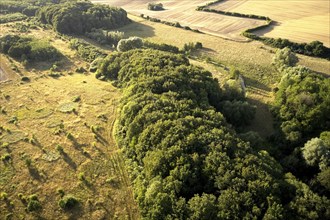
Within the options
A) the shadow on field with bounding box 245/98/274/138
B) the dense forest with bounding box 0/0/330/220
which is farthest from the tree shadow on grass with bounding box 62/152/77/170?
the shadow on field with bounding box 245/98/274/138

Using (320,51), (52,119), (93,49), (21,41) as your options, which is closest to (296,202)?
(52,119)

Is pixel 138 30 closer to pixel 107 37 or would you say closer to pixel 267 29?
pixel 107 37

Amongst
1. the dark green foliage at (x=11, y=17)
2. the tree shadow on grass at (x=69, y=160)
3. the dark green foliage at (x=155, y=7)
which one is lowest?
the tree shadow on grass at (x=69, y=160)

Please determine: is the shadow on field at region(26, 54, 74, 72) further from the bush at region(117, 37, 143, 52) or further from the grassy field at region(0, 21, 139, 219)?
the bush at region(117, 37, 143, 52)

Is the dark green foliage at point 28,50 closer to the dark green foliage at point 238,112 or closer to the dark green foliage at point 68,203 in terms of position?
the dark green foliage at point 238,112

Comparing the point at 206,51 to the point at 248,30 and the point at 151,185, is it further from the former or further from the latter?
the point at 151,185

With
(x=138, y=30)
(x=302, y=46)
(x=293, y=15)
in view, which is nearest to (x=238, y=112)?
(x=302, y=46)

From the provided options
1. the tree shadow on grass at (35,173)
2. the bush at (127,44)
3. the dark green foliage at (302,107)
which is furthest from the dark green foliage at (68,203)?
the bush at (127,44)
